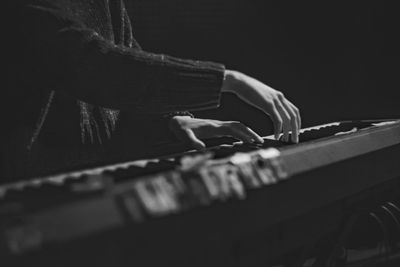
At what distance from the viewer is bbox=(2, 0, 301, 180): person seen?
0.89 meters

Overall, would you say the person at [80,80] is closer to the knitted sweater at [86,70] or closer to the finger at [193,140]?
the knitted sweater at [86,70]

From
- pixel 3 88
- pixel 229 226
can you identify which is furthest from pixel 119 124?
pixel 229 226

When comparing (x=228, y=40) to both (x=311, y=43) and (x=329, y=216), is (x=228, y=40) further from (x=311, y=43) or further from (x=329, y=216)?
(x=329, y=216)

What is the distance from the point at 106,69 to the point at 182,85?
127mm

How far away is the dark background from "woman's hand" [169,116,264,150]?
1.30 m

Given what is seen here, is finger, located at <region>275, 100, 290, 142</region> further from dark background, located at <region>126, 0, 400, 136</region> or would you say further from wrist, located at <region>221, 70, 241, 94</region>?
dark background, located at <region>126, 0, 400, 136</region>

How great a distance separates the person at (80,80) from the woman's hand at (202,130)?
0.19 m

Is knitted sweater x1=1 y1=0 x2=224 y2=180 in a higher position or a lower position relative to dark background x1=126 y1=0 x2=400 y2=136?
higher

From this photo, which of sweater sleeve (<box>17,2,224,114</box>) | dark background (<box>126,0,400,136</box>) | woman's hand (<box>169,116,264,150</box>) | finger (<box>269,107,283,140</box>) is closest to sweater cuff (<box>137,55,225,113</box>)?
sweater sleeve (<box>17,2,224,114</box>)

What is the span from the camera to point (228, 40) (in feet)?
9.00

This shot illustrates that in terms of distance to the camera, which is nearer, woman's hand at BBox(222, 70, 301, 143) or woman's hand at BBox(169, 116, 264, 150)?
woman's hand at BBox(222, 70, 301, 143)

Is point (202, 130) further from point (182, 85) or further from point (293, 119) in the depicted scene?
point (182, 85)

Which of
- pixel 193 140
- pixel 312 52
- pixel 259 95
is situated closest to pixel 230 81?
pixel 259 95

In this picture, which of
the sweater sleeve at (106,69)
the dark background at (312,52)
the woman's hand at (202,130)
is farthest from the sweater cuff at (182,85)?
the dark background at (312,52)
